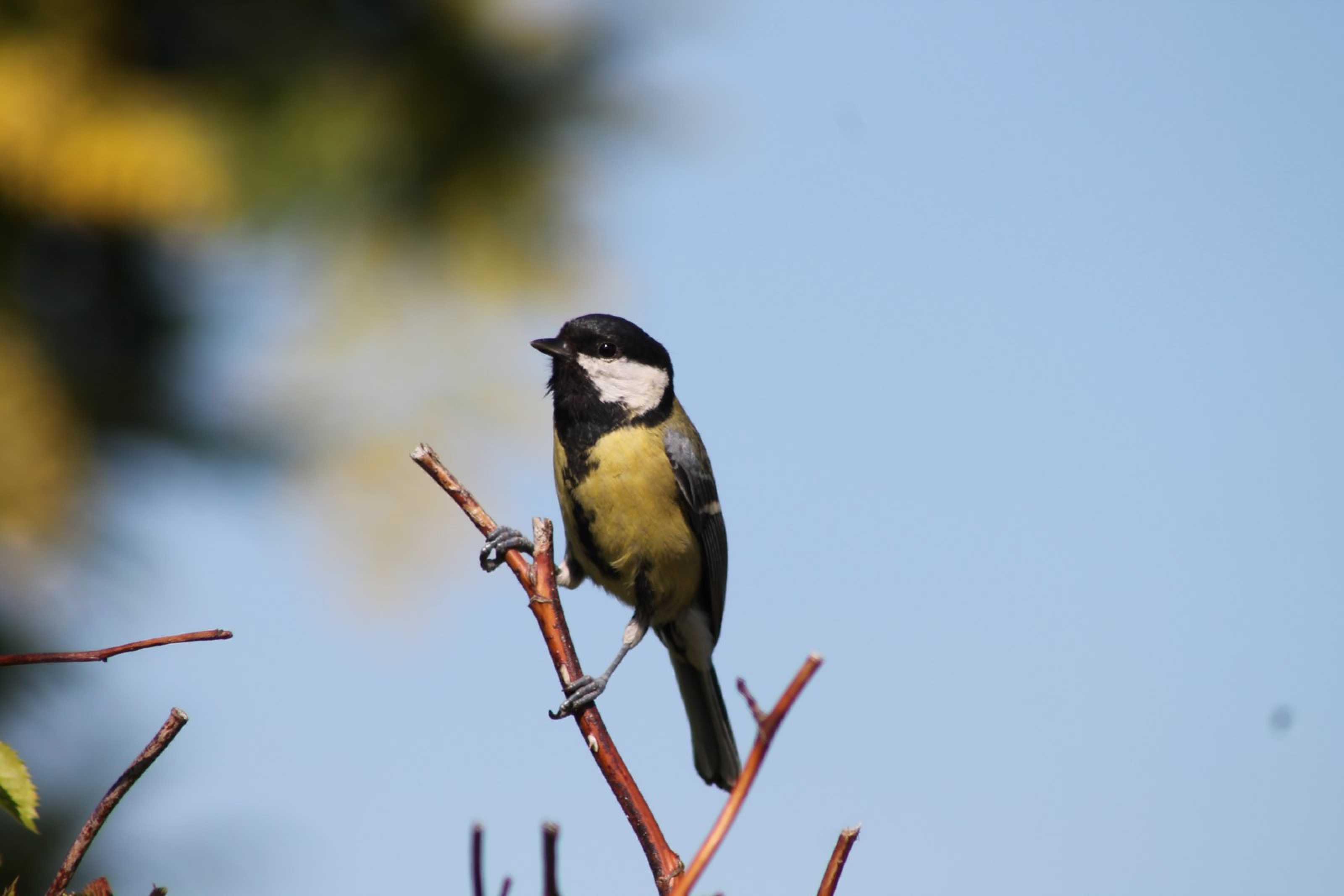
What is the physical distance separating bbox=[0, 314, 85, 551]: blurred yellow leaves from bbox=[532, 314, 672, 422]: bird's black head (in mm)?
2398

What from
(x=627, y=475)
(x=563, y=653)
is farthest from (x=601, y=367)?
(x=563, y=653)

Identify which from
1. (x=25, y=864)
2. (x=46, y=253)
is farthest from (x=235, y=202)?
(x=25, y=864)

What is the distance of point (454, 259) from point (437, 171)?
42 centimetres

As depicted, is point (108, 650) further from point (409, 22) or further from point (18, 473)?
point (409, 22)

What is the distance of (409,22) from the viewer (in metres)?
5.85

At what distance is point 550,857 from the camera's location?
0.77 metres

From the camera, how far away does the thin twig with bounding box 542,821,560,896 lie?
0.75m

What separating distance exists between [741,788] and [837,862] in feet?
0.76

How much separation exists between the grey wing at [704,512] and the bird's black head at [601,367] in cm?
16

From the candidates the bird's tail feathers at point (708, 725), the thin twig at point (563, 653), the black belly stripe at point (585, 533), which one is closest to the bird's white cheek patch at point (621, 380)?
the black belly stripe at point (585, 533)

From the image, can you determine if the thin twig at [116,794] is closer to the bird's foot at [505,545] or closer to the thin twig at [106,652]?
the thin twig at [106,652]

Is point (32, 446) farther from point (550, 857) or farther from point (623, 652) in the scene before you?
point (550, 857)

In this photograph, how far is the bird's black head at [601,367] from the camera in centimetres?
329

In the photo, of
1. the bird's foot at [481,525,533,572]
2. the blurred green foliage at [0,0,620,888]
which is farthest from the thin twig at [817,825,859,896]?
the blurred green foliage at [0,0,620,888]
